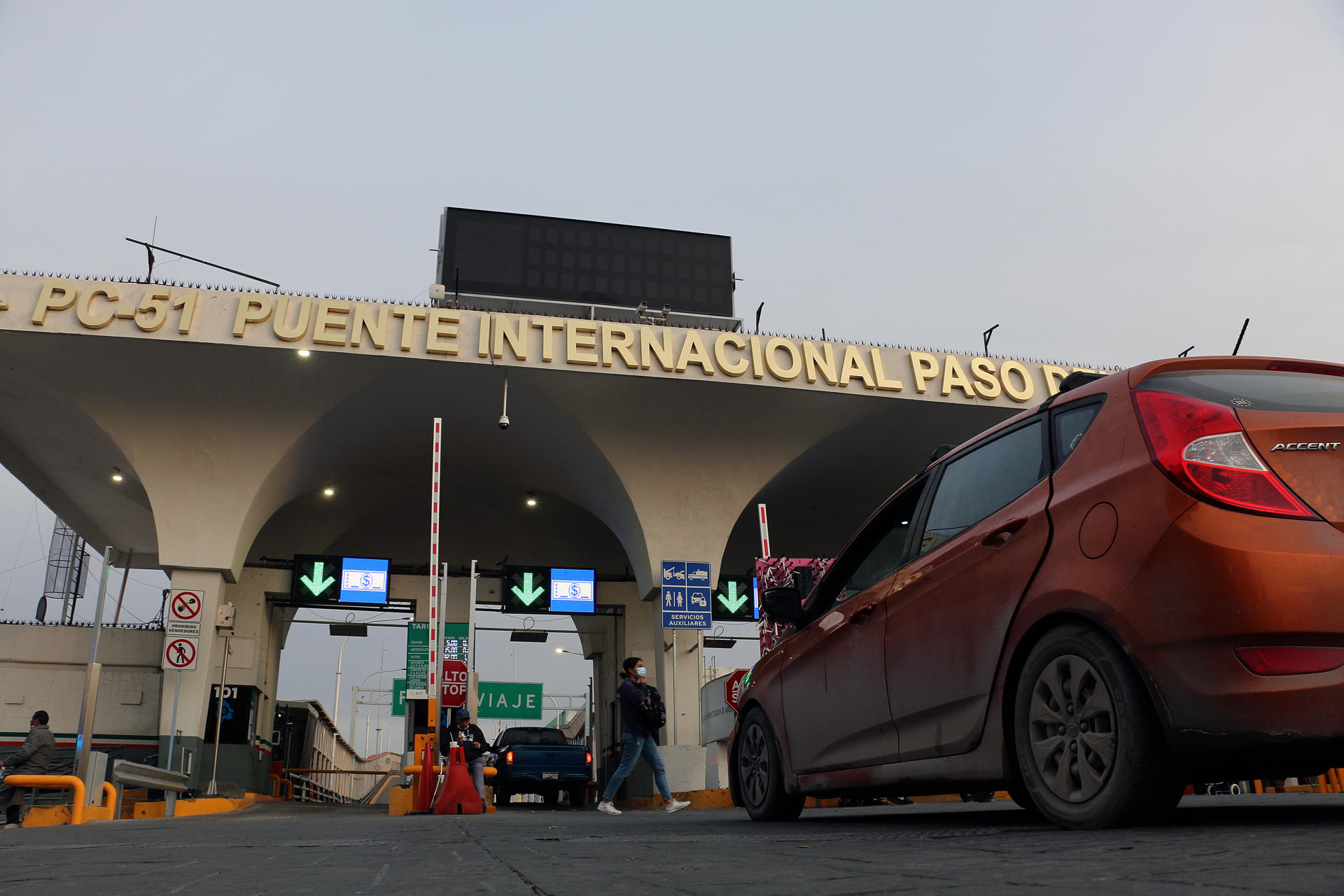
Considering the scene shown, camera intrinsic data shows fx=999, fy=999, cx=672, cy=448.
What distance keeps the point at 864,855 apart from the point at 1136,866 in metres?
0.90

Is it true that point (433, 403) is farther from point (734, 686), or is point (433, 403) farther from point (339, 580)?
point (734, 686)

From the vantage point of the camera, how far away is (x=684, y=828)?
5.57 metres

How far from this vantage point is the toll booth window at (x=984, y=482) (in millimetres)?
3953

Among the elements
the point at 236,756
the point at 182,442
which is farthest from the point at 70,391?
the point at 236,756

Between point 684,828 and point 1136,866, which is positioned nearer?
point 1136,866

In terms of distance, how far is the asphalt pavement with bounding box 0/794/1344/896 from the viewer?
82.9 inches

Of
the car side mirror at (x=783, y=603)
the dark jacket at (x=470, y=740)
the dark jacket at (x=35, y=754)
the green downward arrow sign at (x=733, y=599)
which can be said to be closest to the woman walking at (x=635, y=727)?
the dark jacket at (x=470, y=740)

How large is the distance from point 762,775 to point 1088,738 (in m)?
2.93

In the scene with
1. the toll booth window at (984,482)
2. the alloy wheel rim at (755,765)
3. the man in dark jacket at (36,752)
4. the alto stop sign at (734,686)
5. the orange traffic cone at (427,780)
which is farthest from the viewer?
the alto stop sign at (734,686)

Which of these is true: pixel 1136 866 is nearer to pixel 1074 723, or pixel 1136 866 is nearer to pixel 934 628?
pixel 1074 723

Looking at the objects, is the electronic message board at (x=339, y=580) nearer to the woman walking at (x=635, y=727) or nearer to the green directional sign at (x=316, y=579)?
the green directional sign at (x=316, y=579)

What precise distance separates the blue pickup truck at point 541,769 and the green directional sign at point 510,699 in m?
20.1

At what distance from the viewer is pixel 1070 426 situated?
12.4 feet

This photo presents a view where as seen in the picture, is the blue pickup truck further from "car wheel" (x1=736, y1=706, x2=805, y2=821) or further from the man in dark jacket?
"car wheel" (x1=736, y1=706, x2=805, y2=821)
